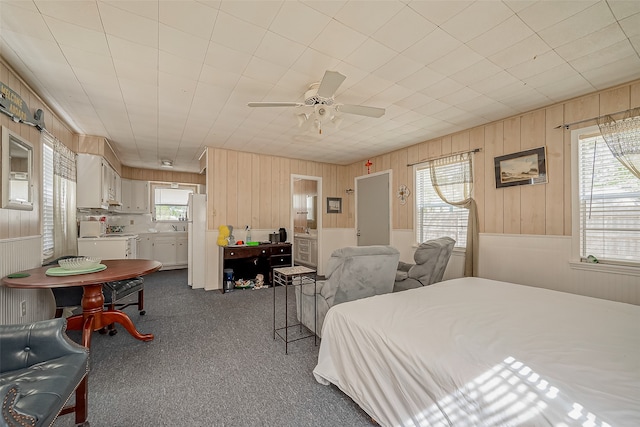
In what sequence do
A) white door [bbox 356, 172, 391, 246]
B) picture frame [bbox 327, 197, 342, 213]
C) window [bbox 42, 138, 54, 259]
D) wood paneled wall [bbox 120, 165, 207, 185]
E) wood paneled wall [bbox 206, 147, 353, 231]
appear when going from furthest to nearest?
wood paneled wall [bbox 120, 165, 207, 185]
picture frame [bbox 327, 197, 342, 213]
white door [bbox 356, 172, 391, 246]
wood paneled wall [bbox 206, 147, 353, 231]
window [bbox 42, 138, 54, 259]

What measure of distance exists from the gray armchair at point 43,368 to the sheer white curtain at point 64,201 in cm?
255

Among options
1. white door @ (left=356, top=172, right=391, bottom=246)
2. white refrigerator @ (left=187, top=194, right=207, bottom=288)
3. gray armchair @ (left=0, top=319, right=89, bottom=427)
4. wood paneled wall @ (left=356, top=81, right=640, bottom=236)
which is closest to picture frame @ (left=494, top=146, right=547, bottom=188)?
wood paneled wall @ (left=356, top=81, right=640, bottom=236)

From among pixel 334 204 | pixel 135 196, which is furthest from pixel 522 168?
pixel 135 196

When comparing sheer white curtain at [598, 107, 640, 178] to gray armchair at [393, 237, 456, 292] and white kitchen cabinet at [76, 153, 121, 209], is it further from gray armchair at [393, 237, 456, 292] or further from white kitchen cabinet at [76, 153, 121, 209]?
white kitchen cabinet at [76, 153, 121, 209]

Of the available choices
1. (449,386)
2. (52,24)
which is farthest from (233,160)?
(449,386)

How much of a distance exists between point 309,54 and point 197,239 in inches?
149

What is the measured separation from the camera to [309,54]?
2174mm

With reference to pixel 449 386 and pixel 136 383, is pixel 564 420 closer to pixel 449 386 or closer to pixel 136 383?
pixel 449 386

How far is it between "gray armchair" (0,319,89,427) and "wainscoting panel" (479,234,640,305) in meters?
4.25

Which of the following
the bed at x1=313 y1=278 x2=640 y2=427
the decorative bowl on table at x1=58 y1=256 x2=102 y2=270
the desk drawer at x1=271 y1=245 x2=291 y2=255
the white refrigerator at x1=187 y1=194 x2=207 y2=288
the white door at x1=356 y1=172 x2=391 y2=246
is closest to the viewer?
the bed at x1=313 y1=278 x2=640 y2=427

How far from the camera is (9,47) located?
6.79 ft

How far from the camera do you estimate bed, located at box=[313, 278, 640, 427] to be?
3.27 feet

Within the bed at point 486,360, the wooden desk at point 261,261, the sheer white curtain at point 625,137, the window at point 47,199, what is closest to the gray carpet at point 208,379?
the bed at point 486,360

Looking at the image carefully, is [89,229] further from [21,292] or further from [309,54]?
[309,54]
